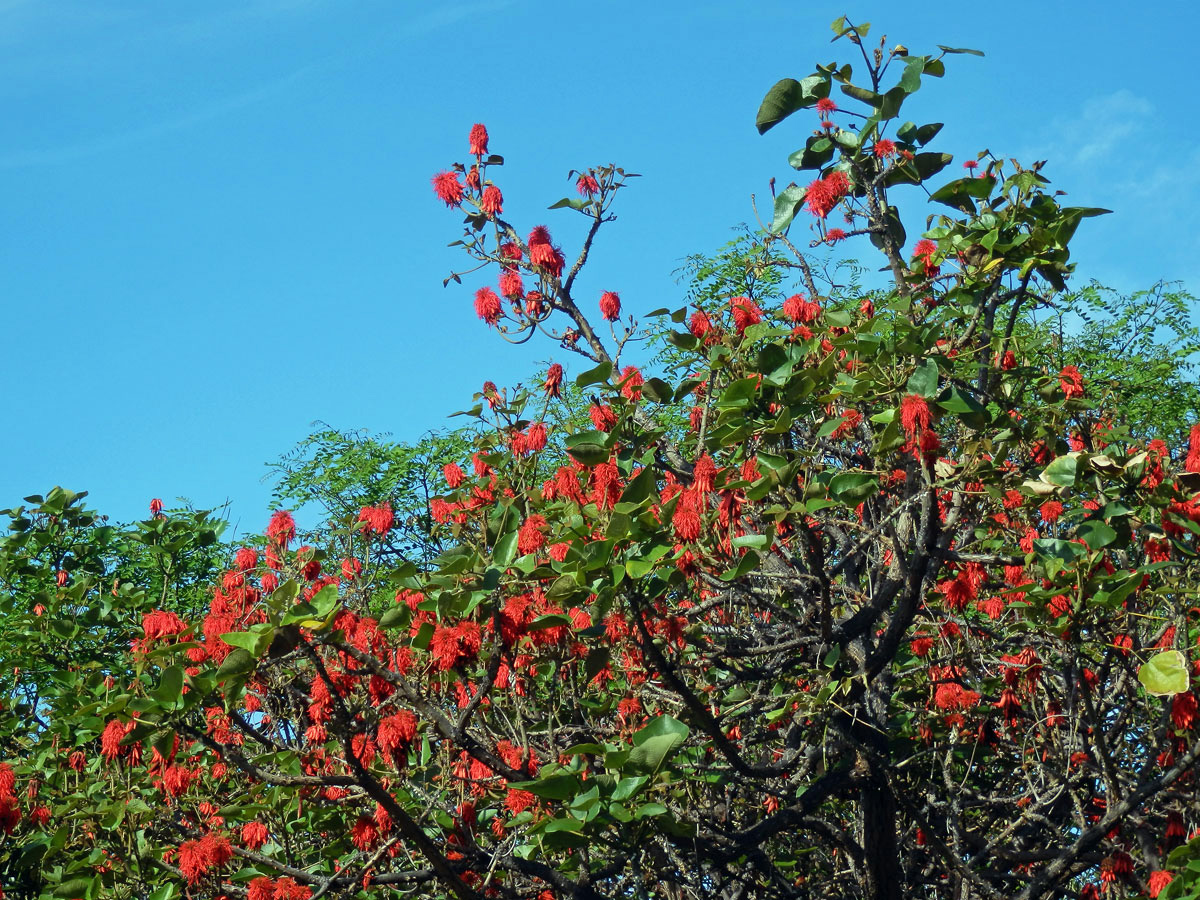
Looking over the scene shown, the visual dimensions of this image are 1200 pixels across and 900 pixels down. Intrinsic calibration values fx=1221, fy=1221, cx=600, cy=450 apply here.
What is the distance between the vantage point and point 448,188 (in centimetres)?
691

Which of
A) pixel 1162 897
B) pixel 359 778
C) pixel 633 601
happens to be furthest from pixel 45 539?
pixel 1162 897

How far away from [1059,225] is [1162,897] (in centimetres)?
249

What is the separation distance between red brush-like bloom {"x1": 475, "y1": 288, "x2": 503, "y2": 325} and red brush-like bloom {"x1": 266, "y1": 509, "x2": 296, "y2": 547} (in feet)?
4.85

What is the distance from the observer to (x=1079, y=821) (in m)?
5.84

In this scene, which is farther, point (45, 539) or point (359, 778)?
point (45, 539)

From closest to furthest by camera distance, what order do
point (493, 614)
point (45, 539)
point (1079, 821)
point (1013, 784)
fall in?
1. point (493, 614)
2. point (1079, 821)
3. point (1013, 784)
4. point (45, 539)

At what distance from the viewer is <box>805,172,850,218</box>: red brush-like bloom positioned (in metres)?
5.46

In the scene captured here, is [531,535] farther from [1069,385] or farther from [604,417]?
[1069,385]

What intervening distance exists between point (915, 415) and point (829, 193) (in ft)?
5.16

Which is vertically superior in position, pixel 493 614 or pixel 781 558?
pixel 781 558

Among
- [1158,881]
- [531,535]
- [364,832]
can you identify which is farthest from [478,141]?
[1158,881]

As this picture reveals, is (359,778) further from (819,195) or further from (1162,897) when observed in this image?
(819,195)

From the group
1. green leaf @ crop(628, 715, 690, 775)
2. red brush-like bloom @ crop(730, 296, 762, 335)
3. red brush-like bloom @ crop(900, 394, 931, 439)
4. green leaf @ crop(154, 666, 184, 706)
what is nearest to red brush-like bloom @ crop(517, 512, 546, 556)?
green leaf @ crop(628, 715, 690, 775)

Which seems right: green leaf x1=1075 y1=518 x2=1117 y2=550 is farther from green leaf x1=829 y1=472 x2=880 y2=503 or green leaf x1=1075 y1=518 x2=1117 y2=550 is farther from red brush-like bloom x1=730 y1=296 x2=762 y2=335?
red brush-like bloom x1=730 y1=296 x2=762 y2=335
